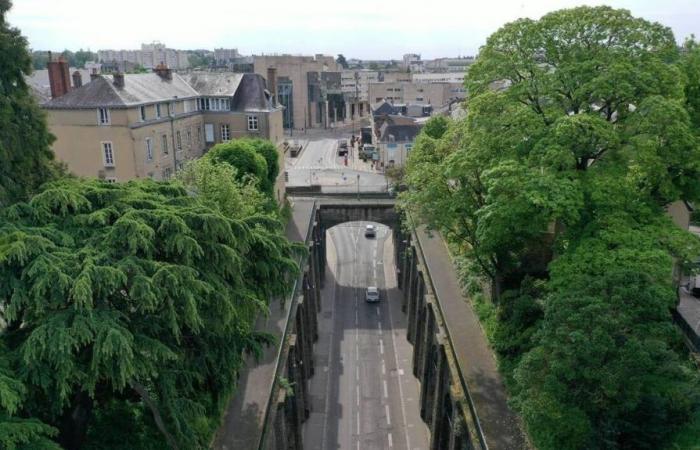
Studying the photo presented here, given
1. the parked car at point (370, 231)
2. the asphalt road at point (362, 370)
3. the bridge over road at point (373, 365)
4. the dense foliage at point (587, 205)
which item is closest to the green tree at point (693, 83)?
the dense foliage at point (587, 205)

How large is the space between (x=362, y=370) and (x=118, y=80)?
96.0 ft

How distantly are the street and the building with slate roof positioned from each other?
55.9 ft

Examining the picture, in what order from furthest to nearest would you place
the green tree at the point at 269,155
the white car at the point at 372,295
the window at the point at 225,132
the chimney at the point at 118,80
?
the window at the point at 225,132, the white car at the point at 372,295, the green tree at the point at 269,155, the chimney at the point at 118,80

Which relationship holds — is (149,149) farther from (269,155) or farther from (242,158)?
(269,155)

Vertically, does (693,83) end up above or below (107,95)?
above

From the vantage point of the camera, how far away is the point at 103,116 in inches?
1635

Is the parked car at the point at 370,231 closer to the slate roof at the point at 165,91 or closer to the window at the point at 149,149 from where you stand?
the slate roof at the point at 165,91

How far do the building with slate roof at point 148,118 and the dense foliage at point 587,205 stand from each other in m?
25.1

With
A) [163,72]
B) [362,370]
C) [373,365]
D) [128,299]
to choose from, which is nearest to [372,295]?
[373,365]

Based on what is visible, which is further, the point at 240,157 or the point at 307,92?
the point at 307,92

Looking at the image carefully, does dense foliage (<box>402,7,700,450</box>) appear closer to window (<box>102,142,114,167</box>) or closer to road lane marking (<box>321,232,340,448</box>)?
road lane marking (<box>321,232,340,448</box>)

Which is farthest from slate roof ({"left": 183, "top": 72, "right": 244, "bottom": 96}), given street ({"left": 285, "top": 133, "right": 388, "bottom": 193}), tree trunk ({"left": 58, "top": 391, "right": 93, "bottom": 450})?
tree trunk ({"left": 58, "top": 391, "right": 93, "bottom": 450})

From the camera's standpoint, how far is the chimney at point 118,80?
141 ft

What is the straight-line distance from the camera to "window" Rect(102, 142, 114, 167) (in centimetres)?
4206
